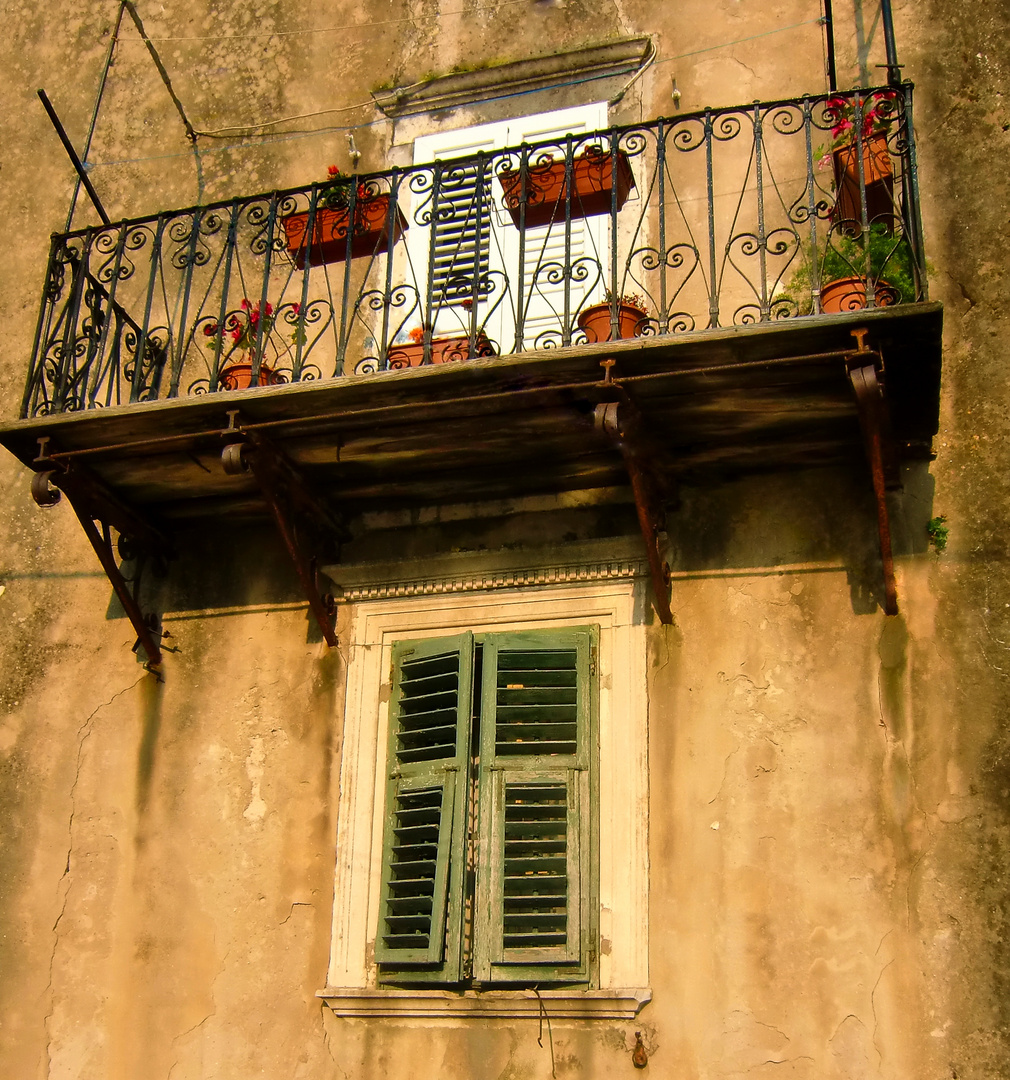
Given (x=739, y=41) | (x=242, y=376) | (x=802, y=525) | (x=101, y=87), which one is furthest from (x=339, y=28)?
(x=802, y=525)

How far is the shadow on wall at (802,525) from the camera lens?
665 centimetres

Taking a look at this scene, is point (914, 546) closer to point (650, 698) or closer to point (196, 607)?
point (650, 698)

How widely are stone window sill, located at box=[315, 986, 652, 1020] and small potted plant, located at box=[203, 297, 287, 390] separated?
2.85 m

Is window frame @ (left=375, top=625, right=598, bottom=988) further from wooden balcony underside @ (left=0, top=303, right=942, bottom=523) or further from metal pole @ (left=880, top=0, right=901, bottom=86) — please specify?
metal pole @ (left=880, top=0, right=901, bottom=86)

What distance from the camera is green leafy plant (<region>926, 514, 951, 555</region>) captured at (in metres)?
6.59

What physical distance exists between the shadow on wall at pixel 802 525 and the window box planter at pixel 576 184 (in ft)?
5.46

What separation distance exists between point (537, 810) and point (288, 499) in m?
1.96

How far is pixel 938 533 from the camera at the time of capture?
21.7 feet

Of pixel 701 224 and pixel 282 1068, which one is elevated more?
pixel 701 224

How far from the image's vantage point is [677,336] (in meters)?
6.14

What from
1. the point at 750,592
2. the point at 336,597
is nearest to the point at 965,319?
the point at 750,592

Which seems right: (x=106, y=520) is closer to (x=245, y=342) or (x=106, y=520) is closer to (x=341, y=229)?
(x=245, y=342)

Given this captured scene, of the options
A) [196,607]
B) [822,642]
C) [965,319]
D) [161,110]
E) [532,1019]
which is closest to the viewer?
[532,1019]

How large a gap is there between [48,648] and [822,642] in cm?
403
